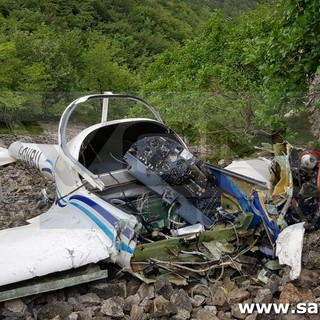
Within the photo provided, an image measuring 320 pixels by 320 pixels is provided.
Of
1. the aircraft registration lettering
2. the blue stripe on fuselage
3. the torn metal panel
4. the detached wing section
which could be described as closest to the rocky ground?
the torn metal panel

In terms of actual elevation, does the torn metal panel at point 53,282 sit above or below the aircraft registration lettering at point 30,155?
above

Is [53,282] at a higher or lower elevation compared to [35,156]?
higher

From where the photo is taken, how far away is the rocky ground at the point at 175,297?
461 cm

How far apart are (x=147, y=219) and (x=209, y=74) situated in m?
7.43

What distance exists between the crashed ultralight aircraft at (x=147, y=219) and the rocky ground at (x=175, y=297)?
0.47 feet

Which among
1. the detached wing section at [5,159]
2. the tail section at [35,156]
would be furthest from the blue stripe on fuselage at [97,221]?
the detached wing section at [5,159]

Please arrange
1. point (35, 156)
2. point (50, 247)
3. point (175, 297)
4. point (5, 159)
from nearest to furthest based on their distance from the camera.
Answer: point (175, 297) < point (50, 247) < point (35, 156) < point (5, 159)

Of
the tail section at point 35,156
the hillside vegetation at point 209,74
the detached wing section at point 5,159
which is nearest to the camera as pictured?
the hillside vegetation at point 209,74

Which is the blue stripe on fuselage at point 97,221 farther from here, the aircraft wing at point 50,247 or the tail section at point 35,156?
the tail section at point 35,156

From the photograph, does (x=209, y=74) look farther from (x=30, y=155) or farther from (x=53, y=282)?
(x=53, y=282)

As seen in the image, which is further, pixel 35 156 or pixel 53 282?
pixel 35 156

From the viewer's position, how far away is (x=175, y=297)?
4.80 m

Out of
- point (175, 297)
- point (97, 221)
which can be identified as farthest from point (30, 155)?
point (175, 297)

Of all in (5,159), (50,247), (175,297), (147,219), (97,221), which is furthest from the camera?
(5,159)
